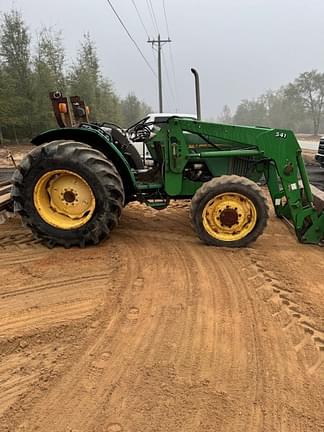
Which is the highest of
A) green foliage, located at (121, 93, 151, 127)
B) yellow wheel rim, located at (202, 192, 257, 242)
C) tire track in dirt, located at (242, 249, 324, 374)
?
green foliage, located at (121, 93, 151, 127)

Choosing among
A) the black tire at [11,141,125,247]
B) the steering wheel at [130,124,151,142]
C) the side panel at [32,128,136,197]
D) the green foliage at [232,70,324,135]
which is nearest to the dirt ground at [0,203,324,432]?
the black tire at [11,141,125,247]

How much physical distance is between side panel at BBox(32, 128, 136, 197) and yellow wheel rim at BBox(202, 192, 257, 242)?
103cm

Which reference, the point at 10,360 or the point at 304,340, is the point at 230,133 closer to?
the point at 304,340

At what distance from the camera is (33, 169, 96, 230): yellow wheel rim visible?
4.62m

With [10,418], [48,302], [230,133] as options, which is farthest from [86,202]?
[10,418]

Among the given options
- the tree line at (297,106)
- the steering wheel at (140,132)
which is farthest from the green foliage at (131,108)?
the steering wheel at (140,132)

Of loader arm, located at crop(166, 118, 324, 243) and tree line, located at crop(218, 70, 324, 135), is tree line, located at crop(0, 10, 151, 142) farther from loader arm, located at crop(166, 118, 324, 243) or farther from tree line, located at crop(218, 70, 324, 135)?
tree line, located at crop(218, 70, 324, 135)

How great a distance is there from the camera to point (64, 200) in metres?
4.70

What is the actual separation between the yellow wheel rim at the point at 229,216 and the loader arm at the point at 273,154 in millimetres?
591

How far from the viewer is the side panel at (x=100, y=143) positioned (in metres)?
4.82

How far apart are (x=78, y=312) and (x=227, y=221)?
224 cm

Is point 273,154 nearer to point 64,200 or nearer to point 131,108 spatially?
point 64,200

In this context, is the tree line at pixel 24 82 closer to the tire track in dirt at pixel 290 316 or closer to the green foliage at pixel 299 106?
the tire track in dirt at pixel 290 316

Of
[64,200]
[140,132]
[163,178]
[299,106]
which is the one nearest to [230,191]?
[163,178]
